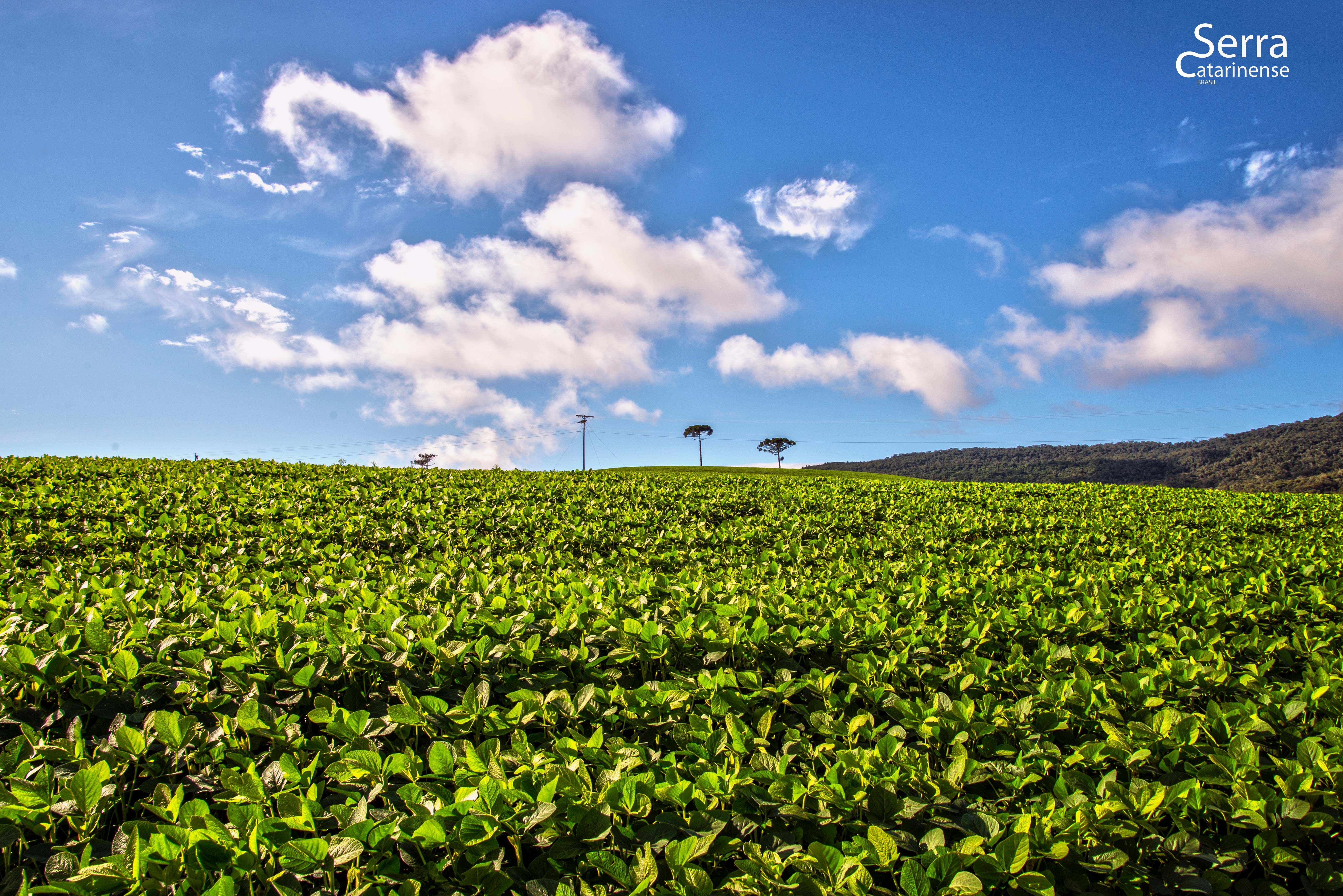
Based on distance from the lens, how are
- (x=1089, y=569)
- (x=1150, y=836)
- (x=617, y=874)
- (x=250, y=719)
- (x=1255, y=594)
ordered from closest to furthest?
1. (x=617, y=874)
2. (x=1150, y=836)
3. (x=250, y=719)
4. (x=1255, y=594)
5. (x=1089, y=569)

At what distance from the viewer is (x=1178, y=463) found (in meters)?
61.2

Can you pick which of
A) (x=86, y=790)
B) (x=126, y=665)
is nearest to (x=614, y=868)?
(x=86, y=790)

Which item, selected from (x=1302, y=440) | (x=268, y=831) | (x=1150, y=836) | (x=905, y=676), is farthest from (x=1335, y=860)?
(x=1302, y=440)

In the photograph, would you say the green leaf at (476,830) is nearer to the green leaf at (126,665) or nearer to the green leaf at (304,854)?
the green leaf at (304,854)

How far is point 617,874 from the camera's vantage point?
1.60 m

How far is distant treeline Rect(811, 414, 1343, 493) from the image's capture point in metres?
49.5

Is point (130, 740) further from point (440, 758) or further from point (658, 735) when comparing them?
point (658, 735)

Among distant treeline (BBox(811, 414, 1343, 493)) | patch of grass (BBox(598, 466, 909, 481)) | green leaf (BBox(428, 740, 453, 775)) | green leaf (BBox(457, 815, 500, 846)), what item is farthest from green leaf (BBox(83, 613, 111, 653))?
distant treeline (BBox(811, 414, 1343, 493))

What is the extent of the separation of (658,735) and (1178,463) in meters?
77.7

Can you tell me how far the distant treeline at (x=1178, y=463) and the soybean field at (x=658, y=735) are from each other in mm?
43631

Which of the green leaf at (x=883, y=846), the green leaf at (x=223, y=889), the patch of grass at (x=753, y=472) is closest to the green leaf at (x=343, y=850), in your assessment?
the green leaf at (x=223, y=889)

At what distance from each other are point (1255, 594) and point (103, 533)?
13.0m

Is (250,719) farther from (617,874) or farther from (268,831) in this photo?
(617,874)

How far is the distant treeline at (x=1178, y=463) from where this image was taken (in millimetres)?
49531
